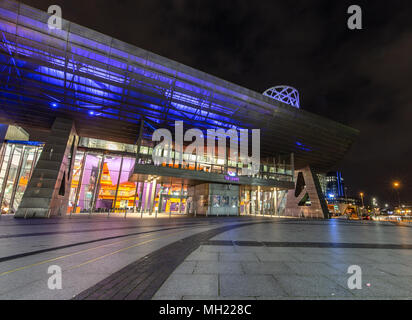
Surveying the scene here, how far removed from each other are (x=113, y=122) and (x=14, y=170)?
25909 millimetres

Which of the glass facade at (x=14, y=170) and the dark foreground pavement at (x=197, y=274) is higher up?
the glass facade at (x=14, y=170)

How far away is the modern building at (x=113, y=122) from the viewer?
63.2 ft

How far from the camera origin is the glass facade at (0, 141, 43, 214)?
120 ft

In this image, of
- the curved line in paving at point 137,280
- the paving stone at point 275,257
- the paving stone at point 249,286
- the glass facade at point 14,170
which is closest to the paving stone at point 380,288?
the paving stone at point 249,286

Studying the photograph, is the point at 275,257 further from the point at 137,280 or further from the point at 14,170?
the point at 14,170

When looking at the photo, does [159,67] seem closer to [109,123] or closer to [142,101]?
[142,101]

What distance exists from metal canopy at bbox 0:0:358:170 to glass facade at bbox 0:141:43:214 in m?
11.1

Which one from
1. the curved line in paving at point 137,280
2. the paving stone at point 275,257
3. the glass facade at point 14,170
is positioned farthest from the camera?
the glass facade at point 14,170

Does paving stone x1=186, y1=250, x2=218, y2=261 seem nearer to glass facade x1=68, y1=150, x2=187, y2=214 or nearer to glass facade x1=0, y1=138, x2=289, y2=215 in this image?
glass facade x1=0, y1=138, x2=289, y2=215

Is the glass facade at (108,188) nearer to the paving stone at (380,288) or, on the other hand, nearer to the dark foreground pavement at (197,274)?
the dark foreground pavement at (197,274)

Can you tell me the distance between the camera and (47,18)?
55.0ft

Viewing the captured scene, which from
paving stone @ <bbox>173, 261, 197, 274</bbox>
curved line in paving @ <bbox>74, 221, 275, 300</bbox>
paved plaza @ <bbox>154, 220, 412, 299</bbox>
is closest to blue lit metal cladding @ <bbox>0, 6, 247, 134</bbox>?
curved line in paving @ <bbox>74, 221, 275, 300</bbox>

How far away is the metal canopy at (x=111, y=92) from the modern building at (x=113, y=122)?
0.10m
